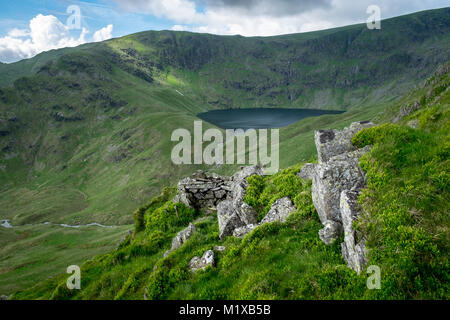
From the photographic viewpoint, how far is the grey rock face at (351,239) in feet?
26.5

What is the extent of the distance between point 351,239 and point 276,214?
542 centimetres

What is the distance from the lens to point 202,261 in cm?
Answer: 1193

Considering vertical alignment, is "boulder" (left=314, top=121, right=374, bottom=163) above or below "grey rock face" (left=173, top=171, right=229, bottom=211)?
above

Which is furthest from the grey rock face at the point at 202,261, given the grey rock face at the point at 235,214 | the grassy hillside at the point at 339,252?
the grey rock face at the point at 235,214

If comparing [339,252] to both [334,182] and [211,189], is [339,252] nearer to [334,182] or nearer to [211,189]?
[334,182]

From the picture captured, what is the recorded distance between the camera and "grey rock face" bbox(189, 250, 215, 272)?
11.5 m

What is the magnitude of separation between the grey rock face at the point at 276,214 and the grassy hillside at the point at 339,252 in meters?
0.51

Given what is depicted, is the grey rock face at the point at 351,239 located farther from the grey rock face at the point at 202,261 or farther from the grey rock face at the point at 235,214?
the grey rock face at the point at 235,214

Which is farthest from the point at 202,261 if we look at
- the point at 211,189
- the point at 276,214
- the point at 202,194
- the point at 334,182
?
the point at 211,189

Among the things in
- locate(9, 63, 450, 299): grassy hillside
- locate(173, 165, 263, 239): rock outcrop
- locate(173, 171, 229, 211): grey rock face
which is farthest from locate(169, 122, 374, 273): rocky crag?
locate(173, 171, 229, 211): grey rock face

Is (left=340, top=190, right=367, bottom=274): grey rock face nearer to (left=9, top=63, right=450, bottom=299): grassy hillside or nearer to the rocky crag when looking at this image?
the rocky crag

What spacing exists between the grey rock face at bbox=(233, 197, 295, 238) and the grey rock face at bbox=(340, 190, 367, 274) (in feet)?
12.7

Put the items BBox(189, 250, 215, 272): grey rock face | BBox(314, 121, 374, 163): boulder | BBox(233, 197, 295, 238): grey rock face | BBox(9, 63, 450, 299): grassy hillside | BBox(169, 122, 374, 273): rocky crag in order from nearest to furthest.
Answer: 1. BBox(9, 63, 450, 299): grassy hillside
2. BBox(169, 122, 374, 273): rocky crag
3. BBox(189, 250, 215, 272): grey rock face
4. BBox(233, 197, 295, 238): grey rock face
5. BBox(314, 121, 374, 163): boulder

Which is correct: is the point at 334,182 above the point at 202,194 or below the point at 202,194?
above
